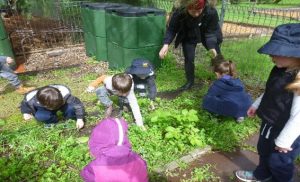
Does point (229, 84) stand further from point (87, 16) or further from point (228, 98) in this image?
point (87, 16)

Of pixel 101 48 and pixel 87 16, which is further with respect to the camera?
pixel 87 16

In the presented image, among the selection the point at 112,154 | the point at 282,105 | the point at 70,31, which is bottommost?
the point at 70,31

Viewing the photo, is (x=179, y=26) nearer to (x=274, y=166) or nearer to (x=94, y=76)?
(x=94, y=76)

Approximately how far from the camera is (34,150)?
11.3 ft

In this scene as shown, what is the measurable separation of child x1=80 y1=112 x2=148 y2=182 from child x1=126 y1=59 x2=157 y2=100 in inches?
91.5

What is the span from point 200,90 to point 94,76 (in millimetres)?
2073

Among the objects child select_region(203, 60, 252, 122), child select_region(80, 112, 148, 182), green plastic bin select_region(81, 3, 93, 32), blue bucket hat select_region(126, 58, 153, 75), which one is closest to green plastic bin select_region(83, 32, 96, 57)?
green plastic bin select_region(81, 3, 93, 32)

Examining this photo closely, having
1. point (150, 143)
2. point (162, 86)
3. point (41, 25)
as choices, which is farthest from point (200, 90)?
point (41, 25)

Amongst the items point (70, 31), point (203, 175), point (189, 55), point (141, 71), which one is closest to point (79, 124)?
point (141, 71)

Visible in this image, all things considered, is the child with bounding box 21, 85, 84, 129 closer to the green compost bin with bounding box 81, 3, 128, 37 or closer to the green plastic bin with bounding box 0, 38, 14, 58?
the green plastic bin with bounding box 0, 38, 14, 58

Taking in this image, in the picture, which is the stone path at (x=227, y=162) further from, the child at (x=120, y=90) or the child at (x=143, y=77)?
the child at (x=143, y=77)

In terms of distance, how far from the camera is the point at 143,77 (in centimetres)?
435

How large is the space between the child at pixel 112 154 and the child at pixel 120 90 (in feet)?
5.31

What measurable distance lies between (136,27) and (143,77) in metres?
1.59
